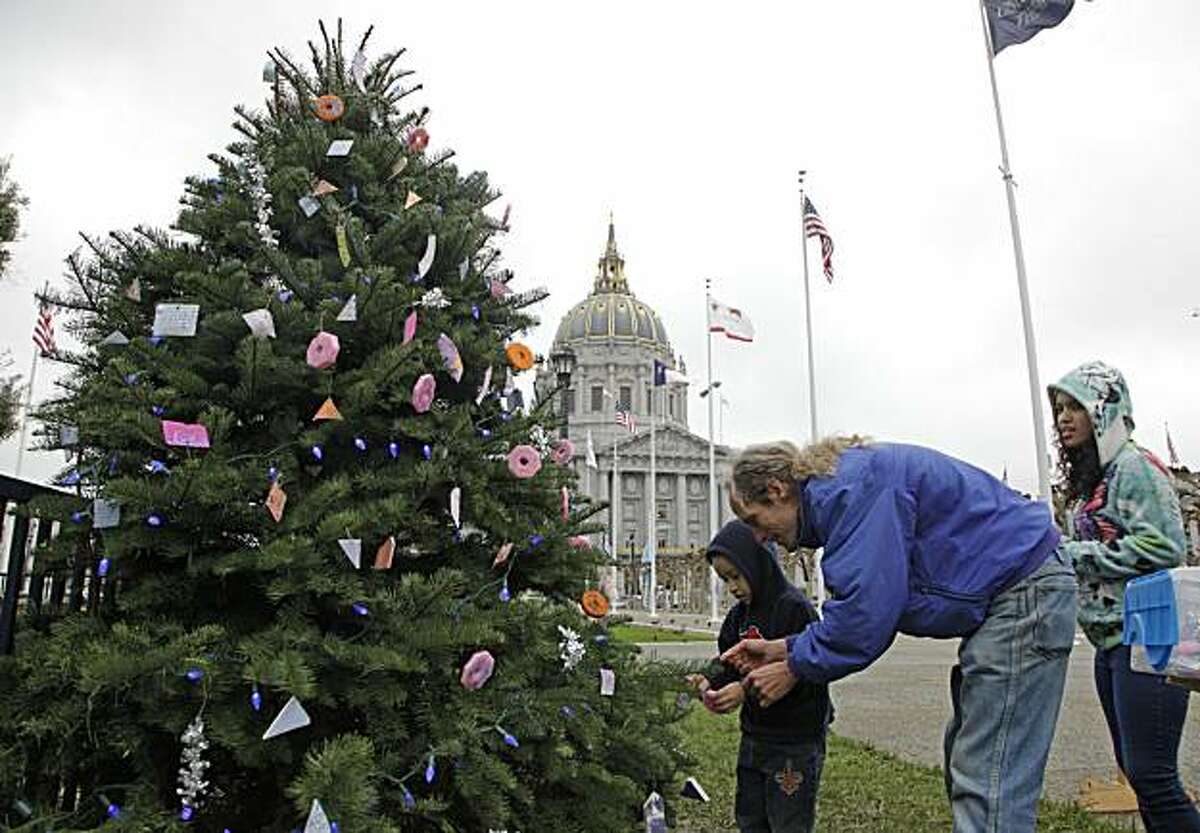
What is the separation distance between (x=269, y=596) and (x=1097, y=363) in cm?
310

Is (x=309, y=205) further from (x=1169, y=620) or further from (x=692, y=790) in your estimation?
(x=1169, y=620)

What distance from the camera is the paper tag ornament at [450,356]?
3309 mm

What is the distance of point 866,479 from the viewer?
2.59 metres

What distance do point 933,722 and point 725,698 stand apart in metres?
6.81

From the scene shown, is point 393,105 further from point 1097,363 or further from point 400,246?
point 1097,363

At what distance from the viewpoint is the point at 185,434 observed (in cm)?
276

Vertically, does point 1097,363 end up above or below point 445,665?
above

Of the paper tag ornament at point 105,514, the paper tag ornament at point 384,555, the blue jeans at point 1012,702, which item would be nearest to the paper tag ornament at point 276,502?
the paper tag ornament at point 384,555

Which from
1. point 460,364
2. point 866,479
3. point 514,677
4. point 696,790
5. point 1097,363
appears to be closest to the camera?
point 866,479

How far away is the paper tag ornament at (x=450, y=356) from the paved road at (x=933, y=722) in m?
2.11

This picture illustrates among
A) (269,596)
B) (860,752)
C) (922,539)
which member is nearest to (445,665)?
(269,596)

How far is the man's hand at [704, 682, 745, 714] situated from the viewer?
3.43 m

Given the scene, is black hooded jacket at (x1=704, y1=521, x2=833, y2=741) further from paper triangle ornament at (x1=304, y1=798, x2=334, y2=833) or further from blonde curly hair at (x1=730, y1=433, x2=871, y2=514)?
paper triangle ornament at (x1=304, y1=798, x2=334, y2=833)

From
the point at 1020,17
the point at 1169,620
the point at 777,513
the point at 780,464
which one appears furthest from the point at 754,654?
the point at 1020,17
